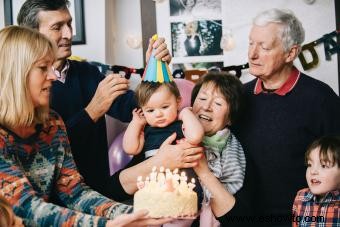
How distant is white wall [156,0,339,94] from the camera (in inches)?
187

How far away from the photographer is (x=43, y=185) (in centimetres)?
205

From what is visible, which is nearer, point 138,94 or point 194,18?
point 138,94

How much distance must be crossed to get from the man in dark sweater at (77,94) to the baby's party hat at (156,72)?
246 mm

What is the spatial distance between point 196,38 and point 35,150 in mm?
3106

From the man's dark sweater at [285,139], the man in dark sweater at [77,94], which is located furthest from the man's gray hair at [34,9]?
the man's dark sweater at [285,139]

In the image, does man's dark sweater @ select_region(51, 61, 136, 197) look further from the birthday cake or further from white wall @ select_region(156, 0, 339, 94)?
white wall @ select_region(156, 0, 339, 94)

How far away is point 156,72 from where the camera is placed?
7.77 ft

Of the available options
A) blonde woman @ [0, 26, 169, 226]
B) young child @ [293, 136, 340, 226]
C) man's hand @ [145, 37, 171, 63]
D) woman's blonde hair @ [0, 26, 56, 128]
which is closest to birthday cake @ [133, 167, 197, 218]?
blonde woman @ [0, 26, 169, 226]

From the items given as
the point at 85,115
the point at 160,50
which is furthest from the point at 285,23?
the point at 85,115

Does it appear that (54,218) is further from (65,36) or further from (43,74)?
(65,36)

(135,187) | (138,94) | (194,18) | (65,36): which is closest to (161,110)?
(138,94)

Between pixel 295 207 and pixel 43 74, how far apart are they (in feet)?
4.43

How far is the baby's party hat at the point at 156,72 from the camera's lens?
2361 millimetres

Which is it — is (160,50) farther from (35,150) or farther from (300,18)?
(300,18)
